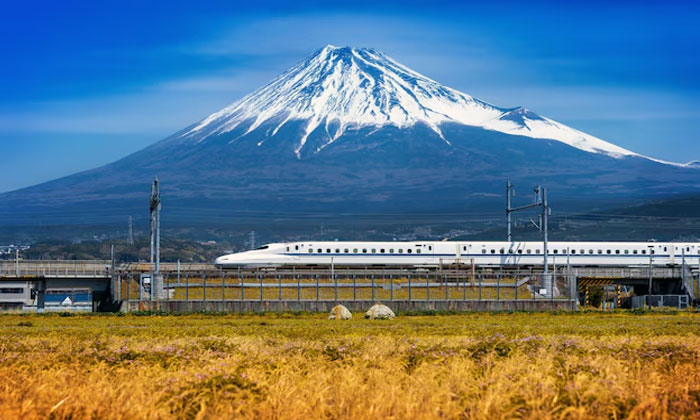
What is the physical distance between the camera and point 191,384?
691 inches

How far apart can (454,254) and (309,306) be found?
50176mm

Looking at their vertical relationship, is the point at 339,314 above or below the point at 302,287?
above

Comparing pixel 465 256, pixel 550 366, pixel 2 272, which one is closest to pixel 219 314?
pixel 2 272

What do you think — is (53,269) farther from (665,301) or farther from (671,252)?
(671,252)

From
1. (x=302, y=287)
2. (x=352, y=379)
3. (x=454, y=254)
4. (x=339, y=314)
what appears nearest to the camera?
(x=352, y=379)

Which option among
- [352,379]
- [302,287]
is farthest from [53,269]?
[352,379]

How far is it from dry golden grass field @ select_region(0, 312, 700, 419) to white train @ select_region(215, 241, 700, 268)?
80450 mm

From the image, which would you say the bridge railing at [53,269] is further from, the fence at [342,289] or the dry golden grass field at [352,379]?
the dry golden grass field at [352,379]

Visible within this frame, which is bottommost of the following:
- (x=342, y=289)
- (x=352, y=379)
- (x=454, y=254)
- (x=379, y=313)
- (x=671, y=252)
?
(x=342, y=289)

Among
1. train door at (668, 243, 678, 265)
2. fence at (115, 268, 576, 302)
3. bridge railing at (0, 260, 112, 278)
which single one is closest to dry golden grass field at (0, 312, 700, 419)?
fence at (115, 268, 576, 302)

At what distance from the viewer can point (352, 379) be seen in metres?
18.3

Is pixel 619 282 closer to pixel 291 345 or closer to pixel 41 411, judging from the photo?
pixel 291 345

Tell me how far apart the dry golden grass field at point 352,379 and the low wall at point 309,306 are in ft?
116

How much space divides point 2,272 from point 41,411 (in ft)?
220
